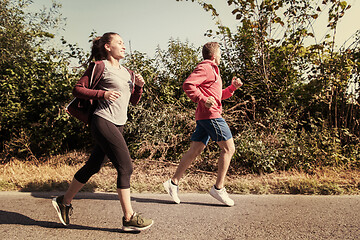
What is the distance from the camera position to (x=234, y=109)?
6.09 m

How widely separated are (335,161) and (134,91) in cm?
364

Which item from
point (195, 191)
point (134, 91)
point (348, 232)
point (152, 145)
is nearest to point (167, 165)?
point (152, 145)

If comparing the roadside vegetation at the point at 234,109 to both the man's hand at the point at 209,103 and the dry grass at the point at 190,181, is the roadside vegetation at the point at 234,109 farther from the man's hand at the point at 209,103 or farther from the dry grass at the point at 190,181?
the man's hand at the point at 209,103

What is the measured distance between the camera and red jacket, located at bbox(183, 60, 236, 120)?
340 centimetres

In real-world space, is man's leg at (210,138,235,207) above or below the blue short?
below

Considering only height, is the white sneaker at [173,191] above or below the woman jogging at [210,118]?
below

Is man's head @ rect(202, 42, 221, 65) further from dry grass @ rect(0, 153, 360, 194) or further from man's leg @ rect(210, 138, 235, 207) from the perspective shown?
dry grass @ rect(0, 153, 360, 194)

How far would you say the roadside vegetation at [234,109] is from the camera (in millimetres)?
4938

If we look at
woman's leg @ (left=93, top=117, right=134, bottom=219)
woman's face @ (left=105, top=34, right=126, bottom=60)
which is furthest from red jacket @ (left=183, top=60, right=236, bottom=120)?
woman's leg @ (left=93, top=117, right=134, bottom=219)

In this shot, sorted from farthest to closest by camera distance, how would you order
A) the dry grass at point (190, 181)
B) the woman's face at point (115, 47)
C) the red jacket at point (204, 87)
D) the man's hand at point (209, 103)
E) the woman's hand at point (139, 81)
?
1. the dry grass at point (190, 181)
2. the red jacket at point (204, 87)
3. the man's hand at point (209, 103)
4. the woman's hand at point (139, 81)
5. the woman's face at point (115, 47)

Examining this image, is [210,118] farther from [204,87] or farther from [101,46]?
[101,46]

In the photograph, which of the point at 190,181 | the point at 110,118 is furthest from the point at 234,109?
the point at 110,118

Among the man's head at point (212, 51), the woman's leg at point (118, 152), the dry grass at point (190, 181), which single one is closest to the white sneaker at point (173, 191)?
the dry grass at point (190, 181)

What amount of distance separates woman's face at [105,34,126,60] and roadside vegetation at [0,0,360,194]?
2254 millimetres
